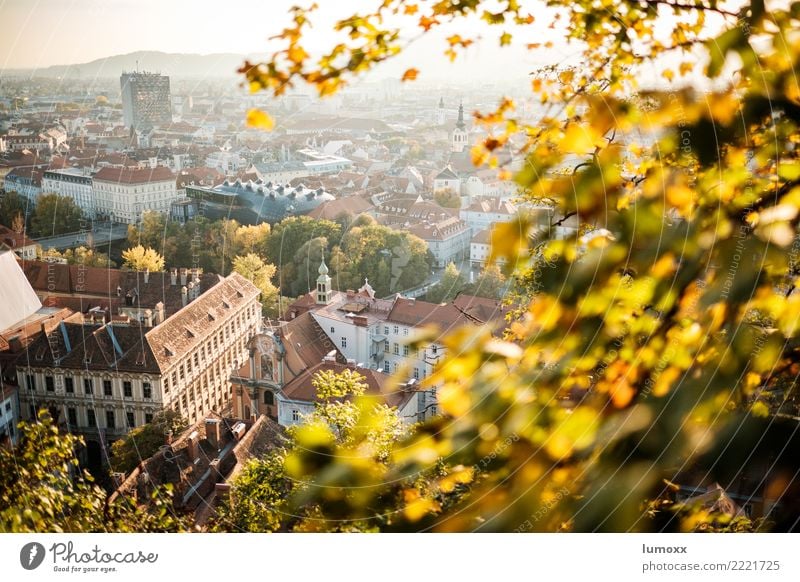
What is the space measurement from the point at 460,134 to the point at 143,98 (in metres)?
0.79

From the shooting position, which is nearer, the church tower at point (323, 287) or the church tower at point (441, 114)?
the church tower at point (441, 114)

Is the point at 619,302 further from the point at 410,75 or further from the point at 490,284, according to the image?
the point at 410,75

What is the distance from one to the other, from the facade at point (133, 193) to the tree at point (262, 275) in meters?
0.24

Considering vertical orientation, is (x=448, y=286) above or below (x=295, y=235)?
below

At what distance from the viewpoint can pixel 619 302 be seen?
4.43 feet

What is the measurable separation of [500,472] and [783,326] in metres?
0.61

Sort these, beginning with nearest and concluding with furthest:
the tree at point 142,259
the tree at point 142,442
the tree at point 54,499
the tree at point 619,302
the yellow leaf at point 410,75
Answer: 1. the tree at point 619,302
2. the tree at point 54,499
3. the yellow leaf at point 410,75
4. the tree at point 142,442
5. the tree at point 142,259

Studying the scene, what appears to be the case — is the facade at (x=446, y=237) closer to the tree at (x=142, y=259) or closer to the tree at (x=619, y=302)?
the tree at (x=619, y=302)

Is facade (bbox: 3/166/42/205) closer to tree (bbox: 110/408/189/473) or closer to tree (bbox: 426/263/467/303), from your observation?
tree (bbox: 110/408/189/473)

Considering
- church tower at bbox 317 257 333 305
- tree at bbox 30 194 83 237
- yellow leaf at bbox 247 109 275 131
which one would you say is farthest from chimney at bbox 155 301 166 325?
yellow leaf at bbox 247 109 275 131

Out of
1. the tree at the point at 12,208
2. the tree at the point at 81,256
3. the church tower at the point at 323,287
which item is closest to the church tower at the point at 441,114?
the church tower at the point at 323,287

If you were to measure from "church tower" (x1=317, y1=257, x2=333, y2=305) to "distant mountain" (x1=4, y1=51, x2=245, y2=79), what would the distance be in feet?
1.69

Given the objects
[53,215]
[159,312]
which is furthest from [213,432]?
[53,215]

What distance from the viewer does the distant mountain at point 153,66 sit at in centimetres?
174
